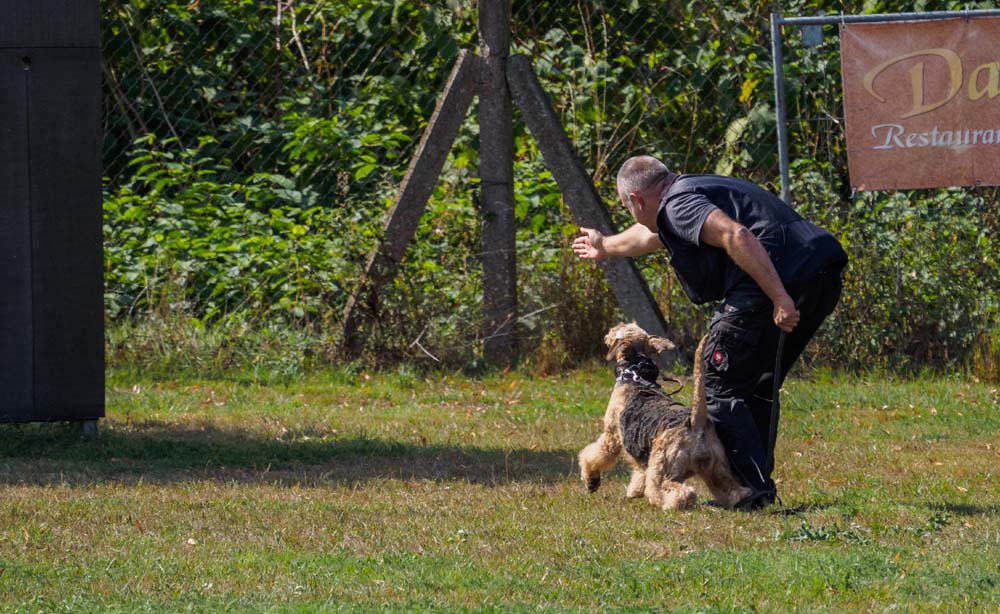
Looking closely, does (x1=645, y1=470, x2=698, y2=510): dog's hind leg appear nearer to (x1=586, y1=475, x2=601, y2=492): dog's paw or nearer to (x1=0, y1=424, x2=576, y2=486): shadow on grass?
(x1=586, y1=475, x2=601, y2=492): dog's paw

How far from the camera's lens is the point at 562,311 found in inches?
391

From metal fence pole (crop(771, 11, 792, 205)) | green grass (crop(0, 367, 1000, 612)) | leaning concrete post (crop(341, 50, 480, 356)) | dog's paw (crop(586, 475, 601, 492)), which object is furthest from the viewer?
leaning concrete post (crop(341, 50, 480, 356))

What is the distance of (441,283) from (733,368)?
446 cm

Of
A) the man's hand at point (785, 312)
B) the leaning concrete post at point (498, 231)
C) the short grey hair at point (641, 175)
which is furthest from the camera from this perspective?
the leaning concrete post at point (498, 231)

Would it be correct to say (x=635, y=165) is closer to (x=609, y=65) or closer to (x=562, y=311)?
(x=562, y=311)

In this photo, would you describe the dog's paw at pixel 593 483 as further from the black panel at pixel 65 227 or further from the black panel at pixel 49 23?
the black panel at pixel 49 23

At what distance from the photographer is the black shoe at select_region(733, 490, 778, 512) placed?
5699 millimetres

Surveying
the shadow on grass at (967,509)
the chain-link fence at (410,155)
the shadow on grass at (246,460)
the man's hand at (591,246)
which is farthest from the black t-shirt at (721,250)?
the chain-link fence at (410,155)

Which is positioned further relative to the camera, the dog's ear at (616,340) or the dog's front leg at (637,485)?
the dog's ear at (616,340)

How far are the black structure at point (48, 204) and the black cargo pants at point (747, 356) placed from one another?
11.0ft

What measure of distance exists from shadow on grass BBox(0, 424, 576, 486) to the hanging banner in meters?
3.42

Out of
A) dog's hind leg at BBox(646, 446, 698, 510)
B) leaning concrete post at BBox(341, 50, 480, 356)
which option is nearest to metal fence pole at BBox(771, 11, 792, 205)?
leaning concrete post at BBox(341, 50, 480, 356)

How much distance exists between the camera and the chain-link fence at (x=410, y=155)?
9773mm

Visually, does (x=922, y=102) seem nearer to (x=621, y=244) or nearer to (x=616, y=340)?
(x=621, y=244)
